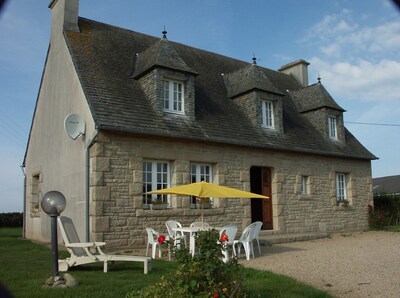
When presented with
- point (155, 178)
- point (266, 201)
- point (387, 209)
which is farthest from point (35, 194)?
point (387, 209)

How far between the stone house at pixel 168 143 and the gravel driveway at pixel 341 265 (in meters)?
2.67

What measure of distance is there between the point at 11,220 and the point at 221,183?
1648cm

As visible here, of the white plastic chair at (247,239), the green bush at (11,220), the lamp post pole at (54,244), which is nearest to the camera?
the lamp post pole at (54,244)

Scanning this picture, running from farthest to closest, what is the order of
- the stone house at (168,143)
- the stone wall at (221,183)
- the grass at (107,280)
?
the stone house at (168,143) → the stone wall at (221,183) → the grass at (107,280)

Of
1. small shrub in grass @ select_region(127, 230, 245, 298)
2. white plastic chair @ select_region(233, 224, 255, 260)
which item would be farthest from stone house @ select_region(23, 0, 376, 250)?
small shrub in grass @ select_region(127, 230, 245, 298)

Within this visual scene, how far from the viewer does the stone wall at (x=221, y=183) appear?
1023 cm

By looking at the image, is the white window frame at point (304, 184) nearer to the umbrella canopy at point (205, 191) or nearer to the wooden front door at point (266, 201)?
the wooden front door at point (266, 201)

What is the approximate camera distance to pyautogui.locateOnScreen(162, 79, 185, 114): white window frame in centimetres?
1223

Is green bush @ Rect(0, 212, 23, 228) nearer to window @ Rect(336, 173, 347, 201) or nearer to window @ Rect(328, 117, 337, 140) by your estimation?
window @ Rect(336, 173, 347, 201)

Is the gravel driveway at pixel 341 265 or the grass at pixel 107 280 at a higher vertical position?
the grass at pixel 107 280

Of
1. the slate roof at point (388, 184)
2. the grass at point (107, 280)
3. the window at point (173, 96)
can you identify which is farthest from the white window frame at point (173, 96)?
the slate roof at point (388, 184)

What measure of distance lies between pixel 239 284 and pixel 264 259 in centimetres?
448

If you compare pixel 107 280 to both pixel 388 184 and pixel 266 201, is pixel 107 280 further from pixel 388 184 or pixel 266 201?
pixel 388 184

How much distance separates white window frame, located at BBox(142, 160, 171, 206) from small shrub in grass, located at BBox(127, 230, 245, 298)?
20.6 ft
